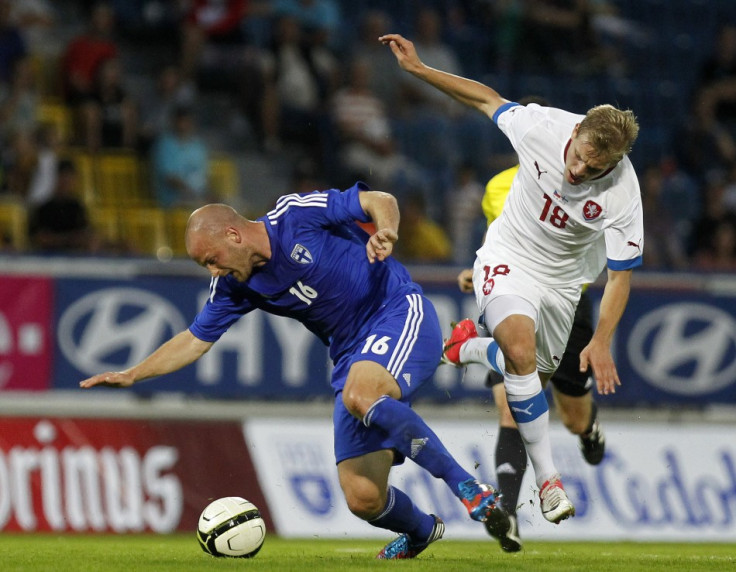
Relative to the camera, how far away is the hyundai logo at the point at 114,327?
441 inches

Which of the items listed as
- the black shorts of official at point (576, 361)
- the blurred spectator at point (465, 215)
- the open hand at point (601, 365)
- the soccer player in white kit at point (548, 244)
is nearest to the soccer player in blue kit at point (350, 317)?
the soccer player in white kit at point (548, 244)

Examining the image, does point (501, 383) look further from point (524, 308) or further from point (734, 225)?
point (734, 225)

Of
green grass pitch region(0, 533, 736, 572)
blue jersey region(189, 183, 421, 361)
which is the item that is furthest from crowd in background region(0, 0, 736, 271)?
blue jersey region(189, 183, 421, 361)

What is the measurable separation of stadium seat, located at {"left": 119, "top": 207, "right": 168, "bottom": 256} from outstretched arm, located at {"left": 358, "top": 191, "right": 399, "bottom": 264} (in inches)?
251

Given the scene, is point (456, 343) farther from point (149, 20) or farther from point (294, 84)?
point (149, 20)

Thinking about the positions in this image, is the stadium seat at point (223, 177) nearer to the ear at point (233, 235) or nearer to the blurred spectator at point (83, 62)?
the blurred spectator at point (83, 62)

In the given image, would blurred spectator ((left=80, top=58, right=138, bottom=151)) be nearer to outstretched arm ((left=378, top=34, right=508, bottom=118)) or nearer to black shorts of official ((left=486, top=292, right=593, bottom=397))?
black shorts of official ((left=486, top=292, right=593, bottom=397))

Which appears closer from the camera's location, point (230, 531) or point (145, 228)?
point (230, 531)

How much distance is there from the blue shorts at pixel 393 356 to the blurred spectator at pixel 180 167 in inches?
248

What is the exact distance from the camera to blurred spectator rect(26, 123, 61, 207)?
1256 centimetres

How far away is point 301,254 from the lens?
7.16m

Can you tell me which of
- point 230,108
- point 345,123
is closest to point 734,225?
point 345,123

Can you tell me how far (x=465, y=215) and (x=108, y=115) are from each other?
12.0 ft

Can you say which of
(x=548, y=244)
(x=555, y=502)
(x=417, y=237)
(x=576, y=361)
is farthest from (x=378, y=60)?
(x=555, y=502)
